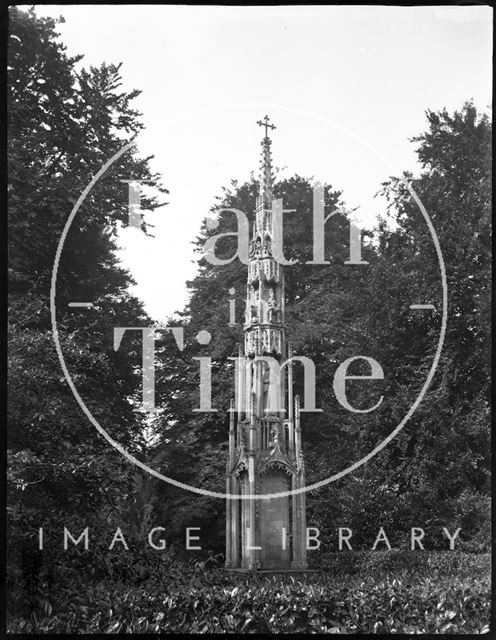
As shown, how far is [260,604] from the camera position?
31.0 ft

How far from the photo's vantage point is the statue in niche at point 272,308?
37.1 ft

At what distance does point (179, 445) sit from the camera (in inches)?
428

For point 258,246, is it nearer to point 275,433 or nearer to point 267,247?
point 267,247

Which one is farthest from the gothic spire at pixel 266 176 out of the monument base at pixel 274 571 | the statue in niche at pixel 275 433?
the monument base at pixel 274 571

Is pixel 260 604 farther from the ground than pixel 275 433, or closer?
closer

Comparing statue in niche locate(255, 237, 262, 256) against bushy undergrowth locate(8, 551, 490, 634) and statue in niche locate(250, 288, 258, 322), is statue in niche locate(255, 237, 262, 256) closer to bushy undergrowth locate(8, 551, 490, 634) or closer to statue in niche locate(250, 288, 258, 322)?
statue in niche locate(250, 288, 258, 322)

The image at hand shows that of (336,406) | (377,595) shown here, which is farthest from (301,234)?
(377,595)

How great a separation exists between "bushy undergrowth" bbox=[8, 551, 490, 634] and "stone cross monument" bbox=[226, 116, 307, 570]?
1.38 ft

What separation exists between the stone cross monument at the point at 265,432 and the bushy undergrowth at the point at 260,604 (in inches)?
16.5

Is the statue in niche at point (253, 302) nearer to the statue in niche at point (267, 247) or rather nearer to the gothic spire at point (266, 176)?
the statue in niche at point (267, 247)

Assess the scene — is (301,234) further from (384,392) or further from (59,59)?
(59,59)

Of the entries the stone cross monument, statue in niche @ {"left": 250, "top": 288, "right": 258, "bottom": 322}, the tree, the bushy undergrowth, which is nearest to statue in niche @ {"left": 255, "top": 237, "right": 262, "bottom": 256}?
the stone cross monument

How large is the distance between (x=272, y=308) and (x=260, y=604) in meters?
3.76

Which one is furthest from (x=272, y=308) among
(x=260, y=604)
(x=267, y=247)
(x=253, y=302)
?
(x=260, y=604)
